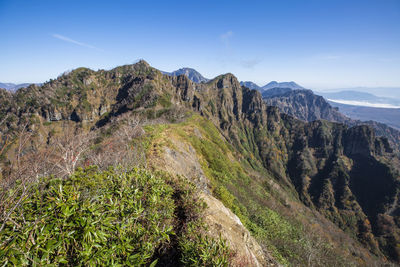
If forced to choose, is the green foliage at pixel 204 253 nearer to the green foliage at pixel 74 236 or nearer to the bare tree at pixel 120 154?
the green foliage at pixel 74 236

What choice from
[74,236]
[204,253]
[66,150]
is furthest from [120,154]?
[74,236]

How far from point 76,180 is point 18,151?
11.7 ft

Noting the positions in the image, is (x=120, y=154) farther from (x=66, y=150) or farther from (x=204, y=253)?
(x=204, y=253)

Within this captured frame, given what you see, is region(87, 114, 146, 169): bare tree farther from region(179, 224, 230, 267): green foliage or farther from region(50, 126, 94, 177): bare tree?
region(179, 224, 230, 267): green foliage

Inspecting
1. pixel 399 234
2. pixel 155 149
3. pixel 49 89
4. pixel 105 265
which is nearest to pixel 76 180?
pixel 105 265

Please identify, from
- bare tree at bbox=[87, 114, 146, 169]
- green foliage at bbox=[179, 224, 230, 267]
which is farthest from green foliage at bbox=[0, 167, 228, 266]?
bare tree at bbox=[87, 114, 146, 169]

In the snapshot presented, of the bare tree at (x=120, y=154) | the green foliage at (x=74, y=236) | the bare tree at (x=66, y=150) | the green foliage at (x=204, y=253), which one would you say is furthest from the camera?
the bare tree at (x=120, y=154)

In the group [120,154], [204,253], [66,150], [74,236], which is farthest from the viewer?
[120,154]

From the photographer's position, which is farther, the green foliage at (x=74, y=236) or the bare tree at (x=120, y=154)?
the bare tree at (x=120, y=154)

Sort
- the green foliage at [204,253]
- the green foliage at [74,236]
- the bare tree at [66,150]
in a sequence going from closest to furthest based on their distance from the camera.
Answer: the green foliage at [74,236], the green foliage at [204,253], the bare tree at [66,150]

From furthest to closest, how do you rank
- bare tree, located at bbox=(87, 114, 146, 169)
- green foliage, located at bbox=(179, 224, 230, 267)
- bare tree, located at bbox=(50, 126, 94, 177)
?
bare tree, located at bbox=(87, 114, 146, 169) < bare tree, located at bbox=(50, 126, 94, 177) < green foliage, located at bbox=(179, 224, 230, 267)

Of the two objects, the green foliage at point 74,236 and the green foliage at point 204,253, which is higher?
the green foliage at point 74,236

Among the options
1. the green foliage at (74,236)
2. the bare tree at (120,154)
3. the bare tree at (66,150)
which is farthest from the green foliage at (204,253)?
the bare tree at (66,150)

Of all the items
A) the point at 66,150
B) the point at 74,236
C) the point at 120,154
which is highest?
the point at 74,236
